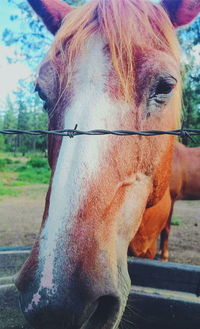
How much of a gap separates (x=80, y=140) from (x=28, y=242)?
4969 mm

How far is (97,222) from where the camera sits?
136cm

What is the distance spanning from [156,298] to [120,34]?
5.94ft

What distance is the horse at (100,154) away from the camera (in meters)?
1.22

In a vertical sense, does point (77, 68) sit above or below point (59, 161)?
above

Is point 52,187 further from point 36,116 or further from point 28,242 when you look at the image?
point 36,116

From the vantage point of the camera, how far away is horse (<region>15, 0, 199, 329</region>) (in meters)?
1.22

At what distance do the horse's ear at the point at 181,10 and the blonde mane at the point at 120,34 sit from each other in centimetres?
18

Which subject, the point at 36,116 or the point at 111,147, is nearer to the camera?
the point at 111,147

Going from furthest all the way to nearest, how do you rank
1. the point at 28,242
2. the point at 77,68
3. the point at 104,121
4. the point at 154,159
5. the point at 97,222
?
the point at 28,242
the point at 154,159
the point at 77,68
the point at 104,121
the point at 97,222

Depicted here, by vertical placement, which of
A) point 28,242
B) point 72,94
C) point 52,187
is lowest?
point 28,242

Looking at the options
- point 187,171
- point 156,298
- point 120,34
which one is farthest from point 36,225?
point 120,34

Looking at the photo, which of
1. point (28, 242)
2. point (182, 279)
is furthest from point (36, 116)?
point (182, 279)

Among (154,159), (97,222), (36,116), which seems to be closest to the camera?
(97,222)

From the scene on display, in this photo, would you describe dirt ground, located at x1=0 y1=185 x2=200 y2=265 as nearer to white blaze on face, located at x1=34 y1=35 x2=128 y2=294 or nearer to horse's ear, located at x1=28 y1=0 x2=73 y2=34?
horse's ear, located at x1=28 y1=0 x2=73 y2=34
